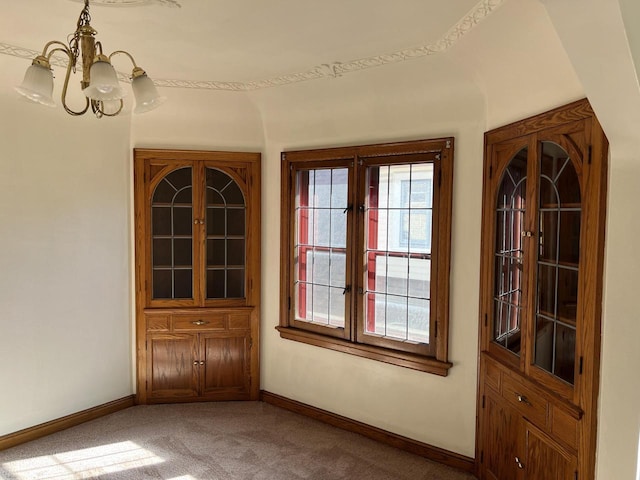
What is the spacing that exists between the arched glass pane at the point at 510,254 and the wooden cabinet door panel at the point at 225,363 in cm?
228

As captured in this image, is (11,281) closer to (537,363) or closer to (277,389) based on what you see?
(277,389)

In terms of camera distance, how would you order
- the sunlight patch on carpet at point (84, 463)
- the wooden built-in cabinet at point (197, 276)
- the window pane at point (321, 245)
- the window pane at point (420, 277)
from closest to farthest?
the sunlight patch on carpet at point (84, 463), the window pane at point (420, 277), the window pane at point (321, 245), the wooden built-in cabinet at point (197, 276)

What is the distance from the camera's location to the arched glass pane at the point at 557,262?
2.27m

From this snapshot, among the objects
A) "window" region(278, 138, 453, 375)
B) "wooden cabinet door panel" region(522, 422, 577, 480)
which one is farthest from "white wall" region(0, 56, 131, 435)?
"wooden cabinet door panel" region(522, 422, 577, 480)

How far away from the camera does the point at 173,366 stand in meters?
4.31

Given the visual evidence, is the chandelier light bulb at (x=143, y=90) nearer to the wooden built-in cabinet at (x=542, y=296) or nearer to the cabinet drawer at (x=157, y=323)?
the wooden built-in cabinet at (x=542, y=296)

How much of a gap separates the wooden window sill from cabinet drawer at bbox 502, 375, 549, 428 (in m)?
0.53

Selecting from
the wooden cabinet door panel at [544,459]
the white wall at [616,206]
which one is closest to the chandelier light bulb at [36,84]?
the white wall at [616,206]

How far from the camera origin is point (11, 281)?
345 cm

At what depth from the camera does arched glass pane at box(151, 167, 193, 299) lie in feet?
13.9

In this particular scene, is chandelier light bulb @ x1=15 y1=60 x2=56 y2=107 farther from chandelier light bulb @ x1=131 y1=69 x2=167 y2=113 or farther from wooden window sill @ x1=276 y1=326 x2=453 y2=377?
wooden window sill @ x1=276 y1=326 x2=453 y2=377

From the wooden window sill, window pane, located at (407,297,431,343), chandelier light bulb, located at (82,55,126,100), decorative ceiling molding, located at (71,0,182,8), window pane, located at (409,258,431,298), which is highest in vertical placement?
decorative ceiling molding, located at (71,0,182,8)

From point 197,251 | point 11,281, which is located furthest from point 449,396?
point 11,281

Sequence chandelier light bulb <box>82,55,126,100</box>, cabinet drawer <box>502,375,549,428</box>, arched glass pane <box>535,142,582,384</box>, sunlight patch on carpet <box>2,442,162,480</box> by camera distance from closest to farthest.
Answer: chandelier light bulb <box>82,55,126,100</box>, arched glass pane <box>535,142,582,384</box>, cabinet drawer <box>502,375,549,428</box>, sunlight patch on carpet <box>2,442,162,480</box>
